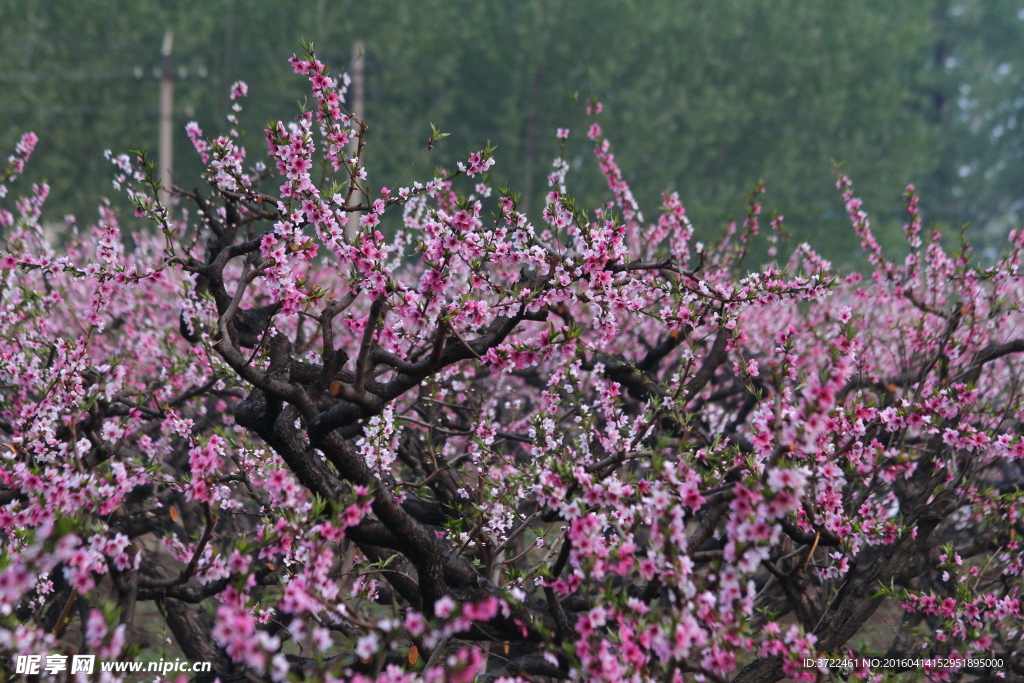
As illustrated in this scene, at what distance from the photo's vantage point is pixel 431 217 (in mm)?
3779

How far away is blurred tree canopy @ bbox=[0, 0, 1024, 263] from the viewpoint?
22844mm

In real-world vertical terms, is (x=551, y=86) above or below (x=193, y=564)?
above

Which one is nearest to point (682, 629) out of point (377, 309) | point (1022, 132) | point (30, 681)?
point (377, 309)

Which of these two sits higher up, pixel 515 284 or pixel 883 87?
pixel 883 87

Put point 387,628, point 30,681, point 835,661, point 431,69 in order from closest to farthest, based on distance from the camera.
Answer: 1. point 387,628
2. point 30,681
3. point 835,661
4. point 431,69

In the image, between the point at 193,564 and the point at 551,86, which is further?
the point at 551,86

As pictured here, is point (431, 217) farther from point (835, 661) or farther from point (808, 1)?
point (808, 1)

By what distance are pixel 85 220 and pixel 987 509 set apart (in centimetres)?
2666

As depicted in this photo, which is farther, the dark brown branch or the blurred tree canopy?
the blurred tree canopy

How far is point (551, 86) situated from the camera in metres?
26.0

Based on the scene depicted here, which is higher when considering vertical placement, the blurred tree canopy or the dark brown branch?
the blurred tree canopy

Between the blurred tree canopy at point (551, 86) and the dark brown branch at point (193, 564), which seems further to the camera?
the blurred tree canopy at point (551, 86)

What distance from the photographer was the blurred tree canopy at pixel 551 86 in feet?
74.9

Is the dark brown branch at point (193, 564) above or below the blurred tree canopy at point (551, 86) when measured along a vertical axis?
below
